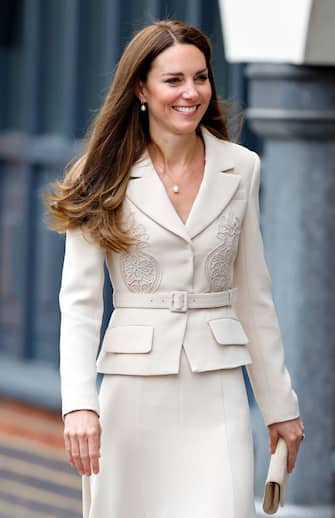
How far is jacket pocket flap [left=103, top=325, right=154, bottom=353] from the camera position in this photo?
3.99 m

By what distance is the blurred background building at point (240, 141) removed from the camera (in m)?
5.91

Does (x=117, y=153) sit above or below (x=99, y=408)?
above

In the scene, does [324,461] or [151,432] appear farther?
[324,461]

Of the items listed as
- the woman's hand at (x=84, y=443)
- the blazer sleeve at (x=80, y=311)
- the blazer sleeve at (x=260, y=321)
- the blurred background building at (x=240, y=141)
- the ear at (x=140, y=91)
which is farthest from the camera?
the blurred background building at (x=240, y=141)

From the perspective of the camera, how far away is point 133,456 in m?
4.01

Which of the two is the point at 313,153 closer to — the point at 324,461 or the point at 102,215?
the point at 324,461

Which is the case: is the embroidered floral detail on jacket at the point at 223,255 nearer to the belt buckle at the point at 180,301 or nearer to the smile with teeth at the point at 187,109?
the belt buckle at the point at 180,301

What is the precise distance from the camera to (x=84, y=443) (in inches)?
151

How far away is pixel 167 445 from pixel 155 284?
0.42 m

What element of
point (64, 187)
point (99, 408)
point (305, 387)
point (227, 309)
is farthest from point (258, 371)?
point (305, 387)

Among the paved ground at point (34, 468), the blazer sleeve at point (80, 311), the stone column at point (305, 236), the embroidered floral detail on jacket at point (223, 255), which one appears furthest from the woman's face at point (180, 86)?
the paved ground at point (34, 468)

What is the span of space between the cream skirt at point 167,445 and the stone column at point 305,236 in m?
2.06

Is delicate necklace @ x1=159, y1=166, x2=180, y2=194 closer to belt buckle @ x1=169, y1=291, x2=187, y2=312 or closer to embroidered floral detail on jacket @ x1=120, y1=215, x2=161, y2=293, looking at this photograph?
embroidered floral detail on jacket @ x1=120, y1=215, x2=161, y2=293

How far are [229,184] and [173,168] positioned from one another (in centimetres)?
16
